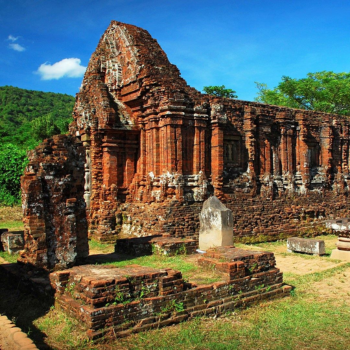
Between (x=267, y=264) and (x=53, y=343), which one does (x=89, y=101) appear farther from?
(x=53, y=343)

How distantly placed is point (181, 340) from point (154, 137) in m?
8.87

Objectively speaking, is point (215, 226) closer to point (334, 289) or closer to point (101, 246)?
point (334, 289)

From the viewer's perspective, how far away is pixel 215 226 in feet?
34.9

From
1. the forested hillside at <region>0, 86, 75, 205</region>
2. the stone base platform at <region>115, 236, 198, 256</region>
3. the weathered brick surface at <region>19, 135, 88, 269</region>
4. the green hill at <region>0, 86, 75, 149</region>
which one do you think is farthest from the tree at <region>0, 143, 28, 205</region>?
the weathered brick surface at <region>19, 135, 88, 269</region>

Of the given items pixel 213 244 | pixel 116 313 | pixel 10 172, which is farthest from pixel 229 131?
pixel 10 172

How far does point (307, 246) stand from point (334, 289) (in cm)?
387

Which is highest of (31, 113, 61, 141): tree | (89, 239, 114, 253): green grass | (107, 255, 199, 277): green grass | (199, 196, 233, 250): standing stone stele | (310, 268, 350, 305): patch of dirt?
(31, 113, 61, 141): tree

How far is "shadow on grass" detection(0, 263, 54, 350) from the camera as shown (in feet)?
18.7

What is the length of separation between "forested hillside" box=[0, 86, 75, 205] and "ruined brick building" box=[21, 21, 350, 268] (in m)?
10.4

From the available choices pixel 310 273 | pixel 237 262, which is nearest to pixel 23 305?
pixel 237 262

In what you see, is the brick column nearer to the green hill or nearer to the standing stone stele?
the standing stone stele

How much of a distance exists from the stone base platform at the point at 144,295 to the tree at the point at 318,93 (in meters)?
25.8

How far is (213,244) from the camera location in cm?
1062


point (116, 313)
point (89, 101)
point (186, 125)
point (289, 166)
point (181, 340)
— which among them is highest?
point (89, 101)
